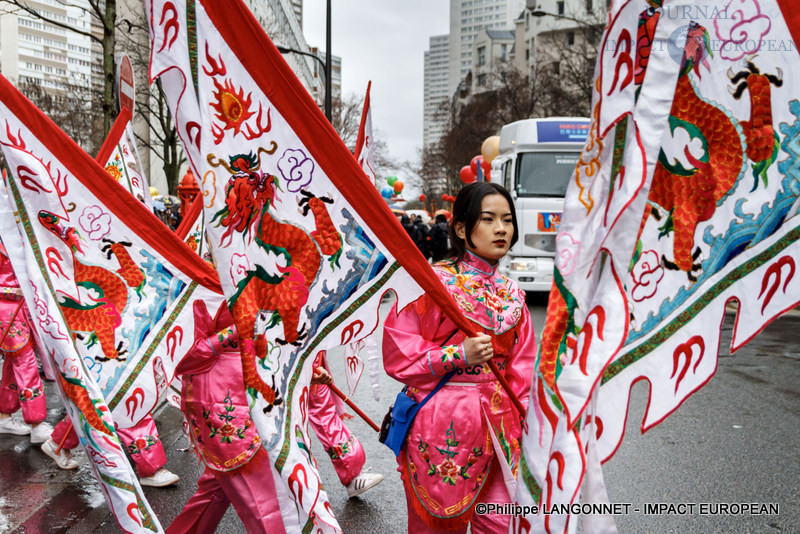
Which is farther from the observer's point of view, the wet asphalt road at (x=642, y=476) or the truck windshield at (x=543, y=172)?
the truck windshield at (x=543, y=172)

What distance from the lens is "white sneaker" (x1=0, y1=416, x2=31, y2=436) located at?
5.91 m

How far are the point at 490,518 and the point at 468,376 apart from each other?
0.48 m

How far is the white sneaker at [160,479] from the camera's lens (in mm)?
4582

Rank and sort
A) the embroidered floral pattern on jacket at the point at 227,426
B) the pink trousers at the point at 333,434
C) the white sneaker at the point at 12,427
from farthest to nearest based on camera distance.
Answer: the white sneaker at the point at 12,427 → the pink trousers at the point at 333,434 → the embroidered floral pattern on jacket at the point at 227,426

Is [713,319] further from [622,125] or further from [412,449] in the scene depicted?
[412,449]

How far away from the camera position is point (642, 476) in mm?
4656

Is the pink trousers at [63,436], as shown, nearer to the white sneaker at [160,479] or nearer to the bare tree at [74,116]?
the white sneaker at [160,479]

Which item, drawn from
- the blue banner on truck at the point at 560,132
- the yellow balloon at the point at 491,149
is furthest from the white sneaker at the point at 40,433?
the yellow balloon at the point at 491,149

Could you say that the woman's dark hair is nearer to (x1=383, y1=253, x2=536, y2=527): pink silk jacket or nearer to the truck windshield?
(x1=383, y1=253, x2=536, y2=527): pink silk jacket

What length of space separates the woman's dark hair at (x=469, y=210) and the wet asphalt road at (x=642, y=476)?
185 centimetres

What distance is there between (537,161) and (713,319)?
11303 millimetres

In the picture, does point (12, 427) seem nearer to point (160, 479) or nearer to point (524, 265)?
point (160, 479)

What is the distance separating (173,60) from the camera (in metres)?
2.33

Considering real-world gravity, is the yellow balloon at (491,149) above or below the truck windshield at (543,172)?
above
